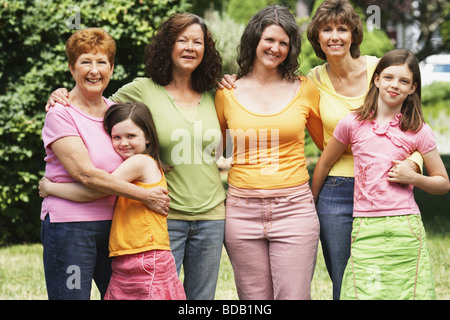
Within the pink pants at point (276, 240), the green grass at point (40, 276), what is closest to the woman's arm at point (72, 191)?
the pink pants at point (276, 240)

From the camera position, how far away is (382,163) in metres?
3.17

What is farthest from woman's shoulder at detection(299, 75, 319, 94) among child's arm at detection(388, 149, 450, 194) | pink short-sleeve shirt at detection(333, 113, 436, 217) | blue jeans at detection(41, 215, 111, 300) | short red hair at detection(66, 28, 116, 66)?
blue jeans at detection(41, 215, 111, 300)

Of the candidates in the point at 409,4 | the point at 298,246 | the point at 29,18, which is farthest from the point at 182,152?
the point at 409,4

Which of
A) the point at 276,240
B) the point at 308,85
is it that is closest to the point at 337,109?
the point at 308,85

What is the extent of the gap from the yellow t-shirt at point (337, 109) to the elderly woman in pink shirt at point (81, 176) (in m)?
1.05

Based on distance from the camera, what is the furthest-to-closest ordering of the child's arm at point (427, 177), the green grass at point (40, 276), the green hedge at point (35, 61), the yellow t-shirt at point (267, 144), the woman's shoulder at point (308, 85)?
the green hedge at point (35, 61)
the green grass at point (40, 276)
the woman's shoulder at point (308, 85)
the yellow t-shirt at point (267, 144)
the child's arm at point (427, 177)

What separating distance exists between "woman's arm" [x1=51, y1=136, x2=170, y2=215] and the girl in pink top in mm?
1177

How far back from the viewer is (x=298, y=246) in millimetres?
3412

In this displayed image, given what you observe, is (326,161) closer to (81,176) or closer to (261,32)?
(261,32)

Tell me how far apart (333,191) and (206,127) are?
825 millimetres

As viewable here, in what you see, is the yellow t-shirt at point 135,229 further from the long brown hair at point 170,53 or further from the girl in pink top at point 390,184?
the girl in pink top at point 390,184

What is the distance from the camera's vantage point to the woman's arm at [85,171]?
118 inches

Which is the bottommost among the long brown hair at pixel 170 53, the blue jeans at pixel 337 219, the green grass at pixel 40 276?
the green grass at pixel 40 276

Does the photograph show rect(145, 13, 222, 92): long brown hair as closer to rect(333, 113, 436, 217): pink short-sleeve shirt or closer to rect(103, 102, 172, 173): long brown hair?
rect(103, 102, 172, 173): long brown hair
